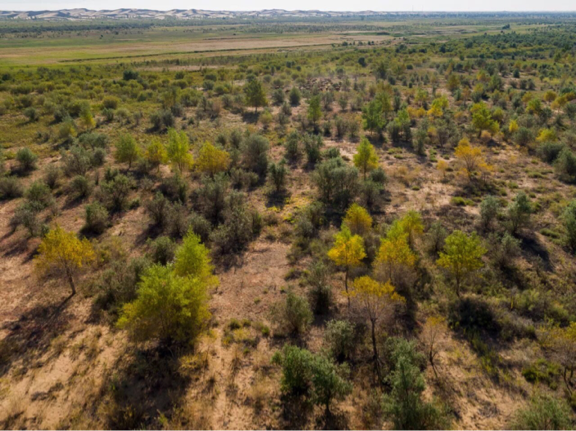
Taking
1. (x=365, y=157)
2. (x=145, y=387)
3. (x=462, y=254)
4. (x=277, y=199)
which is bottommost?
(x=277, y=199)

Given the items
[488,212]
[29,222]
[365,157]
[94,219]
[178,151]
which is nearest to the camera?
[29,222]

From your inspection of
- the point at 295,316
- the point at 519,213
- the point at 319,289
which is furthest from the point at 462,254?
the point at 295,316

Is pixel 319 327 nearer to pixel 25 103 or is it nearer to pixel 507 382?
pixel 507 382

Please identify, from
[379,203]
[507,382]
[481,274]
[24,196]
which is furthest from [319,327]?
[24,196]

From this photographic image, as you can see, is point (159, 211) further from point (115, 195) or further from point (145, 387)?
point (145, 387)

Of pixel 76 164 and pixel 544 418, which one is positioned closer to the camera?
pixel 544 418

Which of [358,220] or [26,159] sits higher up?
[26,159]

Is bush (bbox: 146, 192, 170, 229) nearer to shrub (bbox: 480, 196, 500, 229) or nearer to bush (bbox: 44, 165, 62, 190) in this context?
bush (bbox: 44, 165, 62, 190)
